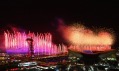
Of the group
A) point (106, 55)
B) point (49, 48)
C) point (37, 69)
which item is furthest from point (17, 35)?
point (37, 69)

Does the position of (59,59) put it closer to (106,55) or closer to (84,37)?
(106,55)

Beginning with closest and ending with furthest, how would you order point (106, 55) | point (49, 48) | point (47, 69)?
point (47, 69), point (106, 55), point (49, 48)

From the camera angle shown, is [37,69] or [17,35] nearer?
[37,69]

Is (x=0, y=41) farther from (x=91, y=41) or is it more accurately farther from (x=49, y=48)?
(x=91, y=41)

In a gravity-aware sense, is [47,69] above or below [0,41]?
below

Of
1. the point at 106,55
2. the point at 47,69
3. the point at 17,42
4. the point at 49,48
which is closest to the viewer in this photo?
the point at 47,69

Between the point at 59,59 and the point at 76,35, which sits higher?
the point at 76,35

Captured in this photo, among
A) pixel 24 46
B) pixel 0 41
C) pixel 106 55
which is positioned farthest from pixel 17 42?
pixel 106 55

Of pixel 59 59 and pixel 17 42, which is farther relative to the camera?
pixel 17 42
